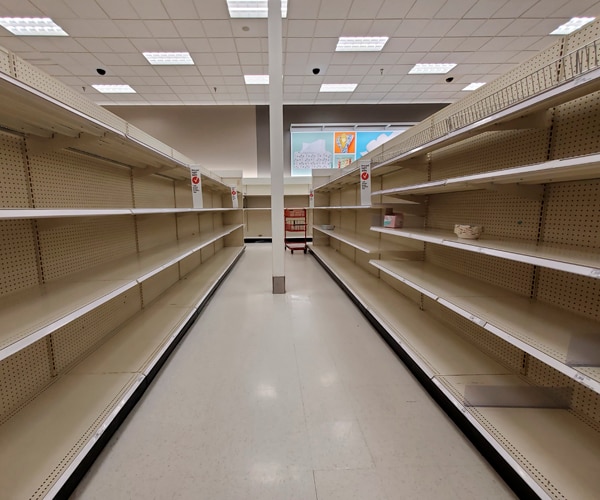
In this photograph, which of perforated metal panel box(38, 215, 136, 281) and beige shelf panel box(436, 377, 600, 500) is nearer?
beige shelf panel box(436, 377, 600, 500)

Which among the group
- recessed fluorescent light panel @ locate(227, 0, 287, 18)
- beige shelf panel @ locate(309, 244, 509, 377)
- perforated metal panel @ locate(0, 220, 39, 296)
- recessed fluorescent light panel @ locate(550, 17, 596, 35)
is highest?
recessed fluorescent light panel @ locate(550, 17, 596, 35)

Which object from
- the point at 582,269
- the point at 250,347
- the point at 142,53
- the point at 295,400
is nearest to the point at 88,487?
the point at 295,400

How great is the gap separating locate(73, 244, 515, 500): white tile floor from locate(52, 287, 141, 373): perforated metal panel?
521 millimetres

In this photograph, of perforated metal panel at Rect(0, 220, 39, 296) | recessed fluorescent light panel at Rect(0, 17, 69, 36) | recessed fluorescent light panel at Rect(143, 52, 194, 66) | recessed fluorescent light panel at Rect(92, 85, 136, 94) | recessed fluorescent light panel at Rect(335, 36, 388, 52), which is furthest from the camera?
recessed fluorescent light panel at Rect(92, 85, 136, 94)

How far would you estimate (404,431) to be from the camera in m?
1.37

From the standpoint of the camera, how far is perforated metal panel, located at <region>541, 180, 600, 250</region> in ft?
4.11

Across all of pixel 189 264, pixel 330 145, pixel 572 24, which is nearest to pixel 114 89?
pixel 189 264

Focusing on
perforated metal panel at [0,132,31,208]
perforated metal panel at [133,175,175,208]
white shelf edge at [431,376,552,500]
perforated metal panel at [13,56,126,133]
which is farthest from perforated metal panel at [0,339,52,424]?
white shelf edge at [431,376,552,500]

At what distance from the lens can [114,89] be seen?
683 centimetres

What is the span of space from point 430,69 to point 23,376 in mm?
7965

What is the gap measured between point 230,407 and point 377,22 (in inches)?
226

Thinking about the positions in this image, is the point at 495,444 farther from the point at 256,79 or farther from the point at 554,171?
the point at 256,79

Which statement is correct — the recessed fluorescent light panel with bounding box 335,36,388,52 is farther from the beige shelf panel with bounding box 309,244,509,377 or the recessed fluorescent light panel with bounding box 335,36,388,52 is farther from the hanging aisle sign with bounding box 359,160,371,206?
the beige shelf panel with bounding box 309,244,509,377

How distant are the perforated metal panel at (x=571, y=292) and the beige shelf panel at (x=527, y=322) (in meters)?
0.04
